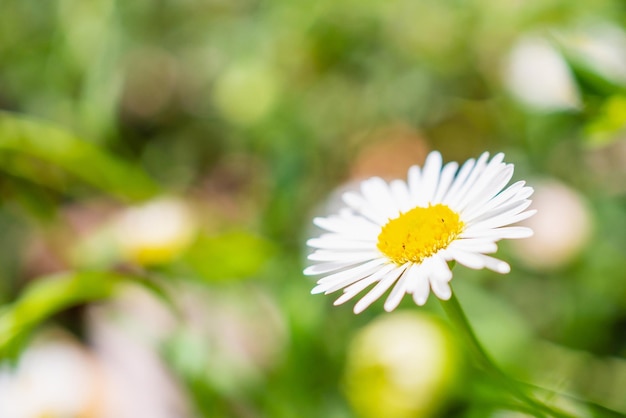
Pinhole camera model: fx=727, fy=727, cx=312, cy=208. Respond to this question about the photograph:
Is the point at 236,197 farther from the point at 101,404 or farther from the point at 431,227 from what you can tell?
the point at 431,227

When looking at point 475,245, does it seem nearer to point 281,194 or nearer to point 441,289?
point 441,289

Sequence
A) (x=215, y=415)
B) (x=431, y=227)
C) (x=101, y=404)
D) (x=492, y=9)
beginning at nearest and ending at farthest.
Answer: (x=431, y=227), (x=215, y=415), (x=101, y=404), (x=492, y=9)

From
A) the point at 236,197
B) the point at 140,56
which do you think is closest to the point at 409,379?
the point at 236,197

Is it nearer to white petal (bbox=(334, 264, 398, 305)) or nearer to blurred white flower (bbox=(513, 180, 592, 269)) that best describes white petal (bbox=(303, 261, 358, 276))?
white petal (bbox=(334, 264, 398, 305))

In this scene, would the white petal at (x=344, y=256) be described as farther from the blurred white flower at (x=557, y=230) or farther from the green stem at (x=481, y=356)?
the blurred white flower at (x=557, y=230)

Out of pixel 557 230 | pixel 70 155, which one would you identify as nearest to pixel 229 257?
pixel 70 155
